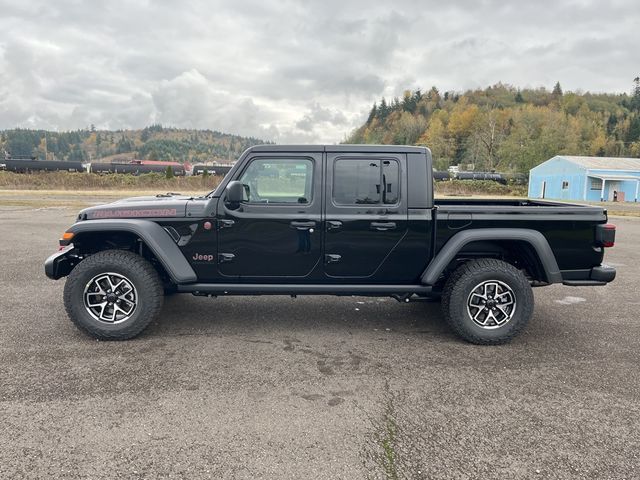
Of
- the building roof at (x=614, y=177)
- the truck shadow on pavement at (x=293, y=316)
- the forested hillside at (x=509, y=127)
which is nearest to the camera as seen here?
the truck shadow on pavement at (x=293, y=316)

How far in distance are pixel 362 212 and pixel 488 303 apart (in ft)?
5.01

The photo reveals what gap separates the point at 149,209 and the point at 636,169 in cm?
5011

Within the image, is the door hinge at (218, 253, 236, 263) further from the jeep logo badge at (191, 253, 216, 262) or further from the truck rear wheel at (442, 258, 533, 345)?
the truck rear wheel at (442, 258, 533, 345)

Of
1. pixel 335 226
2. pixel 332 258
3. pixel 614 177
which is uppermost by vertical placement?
pixel 614 177

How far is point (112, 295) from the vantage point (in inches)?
167

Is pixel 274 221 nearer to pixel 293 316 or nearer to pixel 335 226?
pixel 335 226

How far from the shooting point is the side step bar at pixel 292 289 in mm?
4340

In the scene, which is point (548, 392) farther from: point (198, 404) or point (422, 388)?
point (198, 404)

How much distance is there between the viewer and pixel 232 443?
265cm

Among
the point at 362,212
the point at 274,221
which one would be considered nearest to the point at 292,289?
the point at 274,221

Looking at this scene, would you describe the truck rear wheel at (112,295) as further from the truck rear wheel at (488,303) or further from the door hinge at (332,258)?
the truck rear wheel at (488,303)

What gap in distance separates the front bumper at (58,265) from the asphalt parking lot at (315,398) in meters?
0.59

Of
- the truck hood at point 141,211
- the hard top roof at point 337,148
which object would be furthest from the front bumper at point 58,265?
the hard top roof at point 337,148

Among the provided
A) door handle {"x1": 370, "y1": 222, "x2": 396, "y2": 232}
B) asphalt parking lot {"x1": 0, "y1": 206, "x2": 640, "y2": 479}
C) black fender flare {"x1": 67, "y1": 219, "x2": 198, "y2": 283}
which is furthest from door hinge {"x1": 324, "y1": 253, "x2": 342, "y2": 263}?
black fender flare {"x1": 67, "y1": 219, "x2": 198, "y2": 283}
